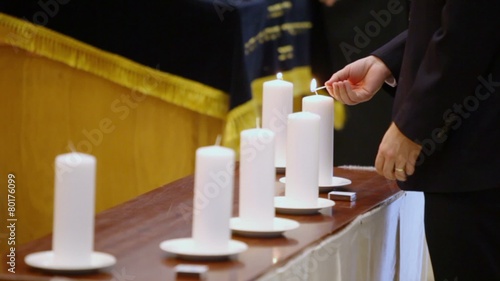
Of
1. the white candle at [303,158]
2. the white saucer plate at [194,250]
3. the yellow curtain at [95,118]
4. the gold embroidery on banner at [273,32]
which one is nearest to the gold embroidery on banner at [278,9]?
the gold embroidery on banner at [273,32]

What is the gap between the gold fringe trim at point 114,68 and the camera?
2.83 meters

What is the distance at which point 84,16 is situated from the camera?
2.88 meters

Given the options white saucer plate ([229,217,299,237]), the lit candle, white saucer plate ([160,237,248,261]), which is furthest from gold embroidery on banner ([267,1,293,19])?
white saucer plate ([160,237,248,261])

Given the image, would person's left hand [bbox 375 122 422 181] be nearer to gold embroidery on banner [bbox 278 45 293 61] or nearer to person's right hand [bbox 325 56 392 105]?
person's right hand [bbox 325 56 392 105]

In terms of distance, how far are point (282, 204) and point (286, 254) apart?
33 cm

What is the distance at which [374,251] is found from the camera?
182 cm

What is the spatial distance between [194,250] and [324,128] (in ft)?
2.11

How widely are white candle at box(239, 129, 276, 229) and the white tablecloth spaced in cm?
10

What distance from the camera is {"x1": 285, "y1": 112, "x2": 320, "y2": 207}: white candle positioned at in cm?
171

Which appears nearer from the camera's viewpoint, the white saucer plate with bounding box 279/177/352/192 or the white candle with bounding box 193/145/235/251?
the white candle with bounding box 193/145/235/251

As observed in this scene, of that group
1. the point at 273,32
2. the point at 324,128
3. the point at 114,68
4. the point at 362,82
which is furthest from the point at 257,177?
the point at 273,32

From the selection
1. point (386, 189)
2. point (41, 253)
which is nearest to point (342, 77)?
point (386, 189)

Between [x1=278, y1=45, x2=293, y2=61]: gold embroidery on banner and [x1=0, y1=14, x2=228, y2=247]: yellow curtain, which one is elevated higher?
[x1=278, y1=45, x2=293, y2=61]: gold embroidery on banner

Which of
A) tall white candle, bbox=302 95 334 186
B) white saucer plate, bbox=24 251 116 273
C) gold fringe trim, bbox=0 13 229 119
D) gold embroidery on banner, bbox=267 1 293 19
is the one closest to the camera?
white saucer plate, bbox=24 251 116 273
